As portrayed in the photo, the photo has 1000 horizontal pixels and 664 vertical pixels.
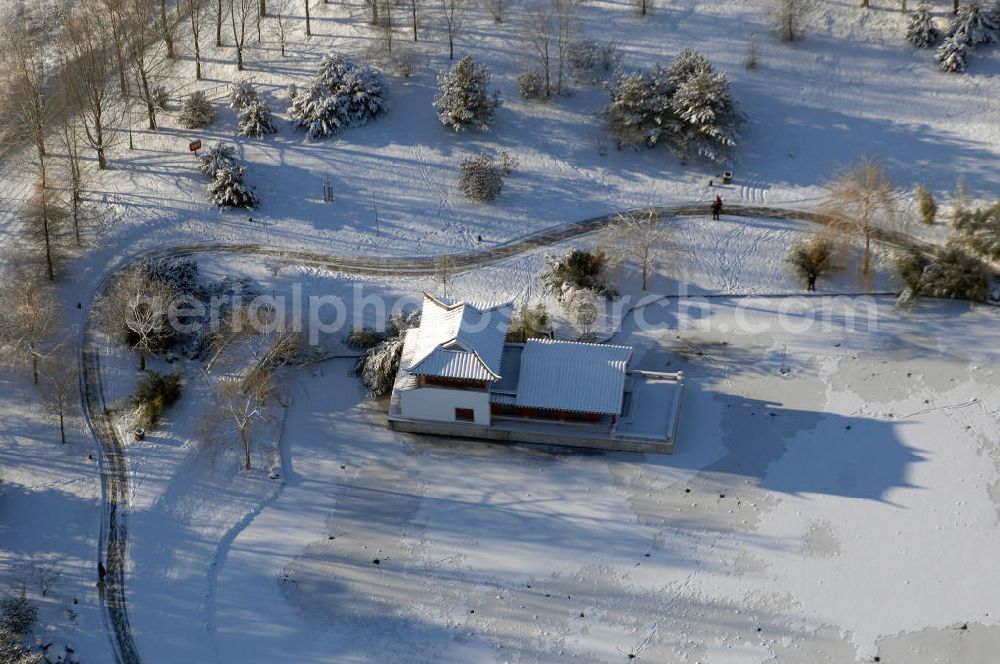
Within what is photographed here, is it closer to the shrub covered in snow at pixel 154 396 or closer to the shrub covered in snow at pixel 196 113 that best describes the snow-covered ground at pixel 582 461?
the shrub covered in snow at pixel 154 396

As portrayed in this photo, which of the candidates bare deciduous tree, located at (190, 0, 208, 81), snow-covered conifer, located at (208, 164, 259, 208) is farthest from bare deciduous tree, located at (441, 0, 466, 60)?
snow-covered conifer, located at (208, 164, 259, 208)

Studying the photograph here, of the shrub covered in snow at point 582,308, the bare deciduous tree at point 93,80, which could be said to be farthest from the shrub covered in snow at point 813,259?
the bare deciduous tree at point 93,80

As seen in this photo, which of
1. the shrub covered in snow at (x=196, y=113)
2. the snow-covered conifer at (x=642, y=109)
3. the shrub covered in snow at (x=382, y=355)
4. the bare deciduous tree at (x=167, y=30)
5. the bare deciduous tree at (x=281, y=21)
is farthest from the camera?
the bare deciduous tree at (x=281, y=21)

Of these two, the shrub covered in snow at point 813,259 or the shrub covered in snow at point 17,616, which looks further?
the shrub covered in snow at point 813,259

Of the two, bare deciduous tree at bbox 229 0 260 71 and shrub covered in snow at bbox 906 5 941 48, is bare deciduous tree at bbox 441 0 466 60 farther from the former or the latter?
shrub covered in snow at bbox 906 5 941 48

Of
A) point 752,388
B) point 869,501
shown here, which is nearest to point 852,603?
point 869,501

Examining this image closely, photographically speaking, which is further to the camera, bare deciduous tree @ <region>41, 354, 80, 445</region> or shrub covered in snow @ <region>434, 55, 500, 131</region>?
shrub covered in snow @ <region>434, 55, 500, 131</region>
